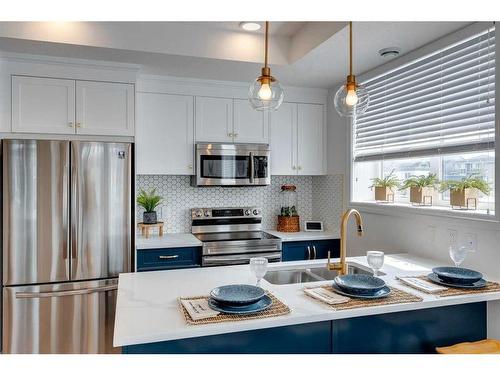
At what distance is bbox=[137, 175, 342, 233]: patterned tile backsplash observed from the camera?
12.2 ft

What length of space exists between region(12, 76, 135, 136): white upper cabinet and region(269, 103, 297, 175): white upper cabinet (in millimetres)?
1393

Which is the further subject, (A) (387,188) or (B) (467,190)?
(A) (387,188)

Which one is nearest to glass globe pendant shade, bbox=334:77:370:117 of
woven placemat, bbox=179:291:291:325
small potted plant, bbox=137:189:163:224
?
woven placemat, bbox=179:291:291:325

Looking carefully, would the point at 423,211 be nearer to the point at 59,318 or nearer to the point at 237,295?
the point at 237,295

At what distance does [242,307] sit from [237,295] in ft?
0.25

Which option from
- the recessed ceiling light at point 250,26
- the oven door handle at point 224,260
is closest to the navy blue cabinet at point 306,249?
the oven door handle at point 224,260

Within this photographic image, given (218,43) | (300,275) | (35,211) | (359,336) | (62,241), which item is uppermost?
(218,43)

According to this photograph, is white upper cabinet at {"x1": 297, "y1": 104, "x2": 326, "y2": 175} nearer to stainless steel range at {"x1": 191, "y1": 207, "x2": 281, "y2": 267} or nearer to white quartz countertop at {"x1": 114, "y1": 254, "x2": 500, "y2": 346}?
stainless steel range at {"x1": 191, "y1": 207, "x2": 281, "y2": 267}

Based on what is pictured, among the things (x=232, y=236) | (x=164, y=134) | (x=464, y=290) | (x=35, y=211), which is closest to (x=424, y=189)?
(x=464, y=290)

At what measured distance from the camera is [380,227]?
3.08 meters

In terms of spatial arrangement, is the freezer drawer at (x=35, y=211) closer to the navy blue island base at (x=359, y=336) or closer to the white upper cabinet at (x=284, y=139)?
the navy blue island base at (x=359, y=336)

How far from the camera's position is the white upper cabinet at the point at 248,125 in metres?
3.64

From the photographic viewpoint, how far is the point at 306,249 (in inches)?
141

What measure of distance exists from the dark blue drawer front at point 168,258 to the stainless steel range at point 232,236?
0.31ft
